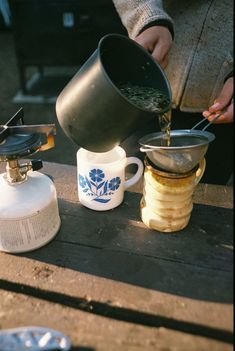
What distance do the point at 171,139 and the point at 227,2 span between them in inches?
16.6

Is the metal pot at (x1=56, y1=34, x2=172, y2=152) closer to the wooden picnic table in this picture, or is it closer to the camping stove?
the camping stove

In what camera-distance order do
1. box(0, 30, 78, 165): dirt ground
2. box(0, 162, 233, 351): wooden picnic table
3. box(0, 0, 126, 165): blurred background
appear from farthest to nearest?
box(0, 0, 126, 165): blurred background → box(0, 30, 78, 165): dirt ground → box(0, 162, 233, 351): wooden picnic table

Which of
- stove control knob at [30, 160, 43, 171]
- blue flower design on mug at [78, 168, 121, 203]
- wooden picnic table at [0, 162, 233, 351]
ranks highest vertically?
stove control knob at [30, 160, 43, 171]

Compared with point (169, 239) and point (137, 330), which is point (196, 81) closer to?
→ point (169, 239)

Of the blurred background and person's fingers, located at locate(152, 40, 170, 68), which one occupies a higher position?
person's fingers, located at locate(152, 40, 170, 68)

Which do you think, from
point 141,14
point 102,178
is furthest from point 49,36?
point 102,178

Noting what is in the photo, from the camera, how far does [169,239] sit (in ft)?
2.85

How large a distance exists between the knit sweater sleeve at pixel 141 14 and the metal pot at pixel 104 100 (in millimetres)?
210

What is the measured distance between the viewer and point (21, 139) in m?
0.76

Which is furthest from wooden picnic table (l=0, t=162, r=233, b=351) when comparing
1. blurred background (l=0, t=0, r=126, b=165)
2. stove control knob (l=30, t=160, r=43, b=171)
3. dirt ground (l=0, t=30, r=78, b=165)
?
blurred background (l=0, t=0, r=126, b=165)

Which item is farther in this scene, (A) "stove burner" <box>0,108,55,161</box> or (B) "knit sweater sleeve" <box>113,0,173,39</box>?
(B) "knit sweater sleeve" <box>113,0,173,39</box>

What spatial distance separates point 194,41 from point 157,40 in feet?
0.38

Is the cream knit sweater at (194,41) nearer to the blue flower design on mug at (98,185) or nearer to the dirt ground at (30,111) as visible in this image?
the blue flower design on mug at (98,185)

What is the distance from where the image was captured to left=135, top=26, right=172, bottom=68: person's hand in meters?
0.98
